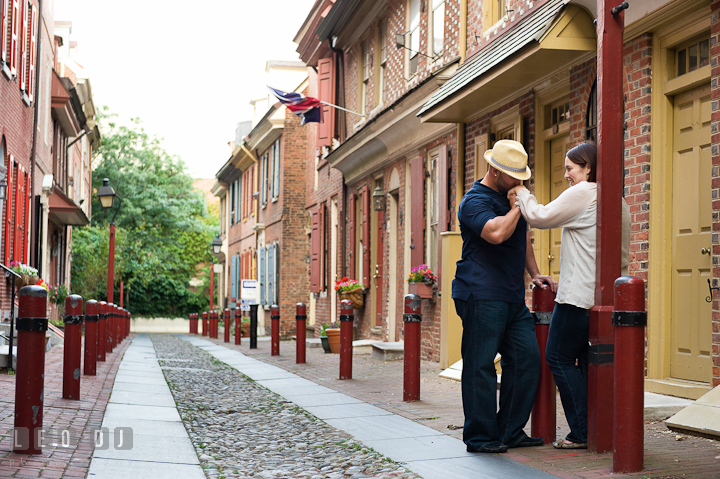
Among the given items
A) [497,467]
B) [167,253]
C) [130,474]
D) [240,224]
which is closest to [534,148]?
[497,467]

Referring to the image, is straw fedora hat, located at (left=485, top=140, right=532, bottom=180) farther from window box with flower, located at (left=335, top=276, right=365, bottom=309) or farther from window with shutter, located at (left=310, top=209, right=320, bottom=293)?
window with shutter, located at (left=310, top=209, right=320, bottom=293)

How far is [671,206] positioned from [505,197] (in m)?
2.76

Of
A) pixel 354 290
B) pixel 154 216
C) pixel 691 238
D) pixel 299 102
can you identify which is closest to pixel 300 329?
pixel 354 290

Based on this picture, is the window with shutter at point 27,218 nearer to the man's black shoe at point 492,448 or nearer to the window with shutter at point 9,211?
the window with shutter at point 9,211

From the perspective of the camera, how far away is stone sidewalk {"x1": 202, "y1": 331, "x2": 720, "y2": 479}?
167 inches

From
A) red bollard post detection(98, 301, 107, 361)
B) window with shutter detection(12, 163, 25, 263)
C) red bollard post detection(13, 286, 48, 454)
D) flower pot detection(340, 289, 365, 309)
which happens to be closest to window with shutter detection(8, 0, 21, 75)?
window with shutter detection(12, 163, 25, 263)

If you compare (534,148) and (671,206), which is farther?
(534,148)

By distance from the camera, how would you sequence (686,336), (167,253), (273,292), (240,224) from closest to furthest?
(686,336)
(273,292)
(240,224)
(167,253)

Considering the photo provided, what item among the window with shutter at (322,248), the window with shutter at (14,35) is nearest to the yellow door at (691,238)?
the window with shutter at (14,35)

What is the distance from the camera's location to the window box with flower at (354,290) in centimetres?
1689

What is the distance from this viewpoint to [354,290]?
16922mm

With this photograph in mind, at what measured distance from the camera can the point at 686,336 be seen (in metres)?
6.82

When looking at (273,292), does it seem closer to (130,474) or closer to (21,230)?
(21,230)

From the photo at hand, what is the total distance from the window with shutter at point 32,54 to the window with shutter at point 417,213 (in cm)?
884
